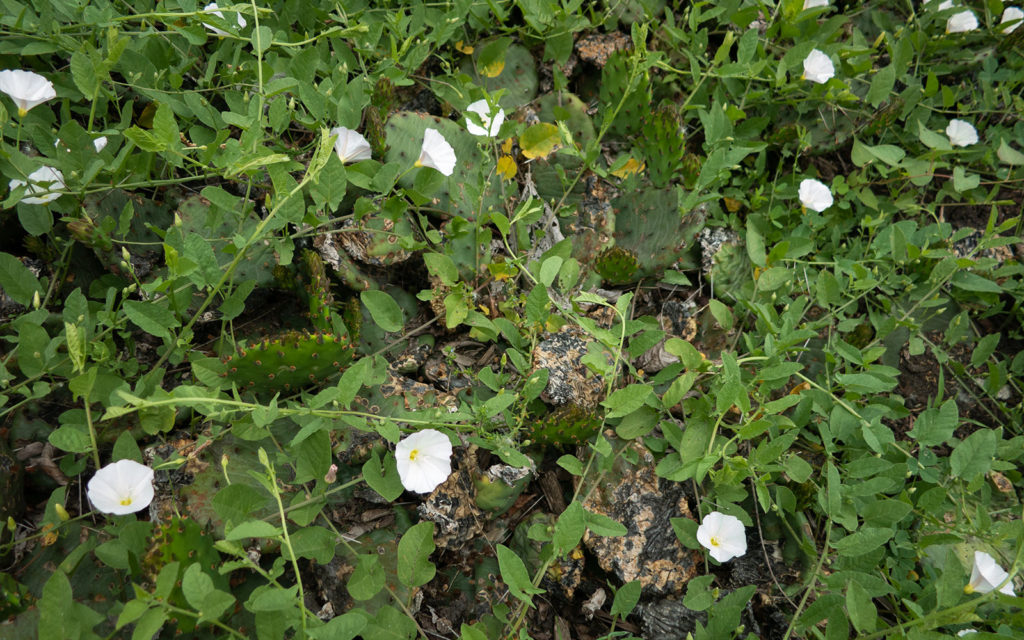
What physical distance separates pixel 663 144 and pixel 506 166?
0.55 meters

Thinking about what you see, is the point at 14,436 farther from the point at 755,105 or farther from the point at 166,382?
the point at 755,105

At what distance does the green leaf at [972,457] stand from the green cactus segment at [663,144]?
1.24m

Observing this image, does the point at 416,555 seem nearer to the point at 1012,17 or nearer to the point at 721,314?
the point at 721,314

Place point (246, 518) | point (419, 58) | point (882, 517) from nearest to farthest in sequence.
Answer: point (246, 518), point (882, 517), point (419, 58)

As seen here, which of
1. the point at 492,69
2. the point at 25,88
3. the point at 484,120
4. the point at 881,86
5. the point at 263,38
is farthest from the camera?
the point at 881,86

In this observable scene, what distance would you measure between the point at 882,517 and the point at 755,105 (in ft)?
5.30

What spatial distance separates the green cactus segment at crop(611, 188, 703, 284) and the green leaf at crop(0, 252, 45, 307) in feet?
5.67

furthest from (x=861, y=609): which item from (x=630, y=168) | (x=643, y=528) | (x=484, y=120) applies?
(x=484, y=120)

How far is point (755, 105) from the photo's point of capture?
2539mm

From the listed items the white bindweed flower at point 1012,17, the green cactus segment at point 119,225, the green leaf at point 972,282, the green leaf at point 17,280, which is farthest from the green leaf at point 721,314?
the green leaf at point 17,280

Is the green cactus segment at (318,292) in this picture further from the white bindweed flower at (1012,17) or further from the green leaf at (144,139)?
the white bindweed flower at (1012,17)

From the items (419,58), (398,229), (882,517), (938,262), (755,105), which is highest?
(419,58)

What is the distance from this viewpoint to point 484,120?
6.79ft

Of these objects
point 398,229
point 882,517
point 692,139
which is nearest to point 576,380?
point 398,229
